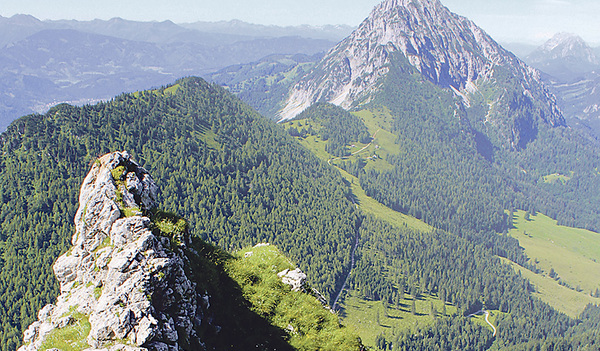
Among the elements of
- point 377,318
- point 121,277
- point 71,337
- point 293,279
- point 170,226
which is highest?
point 170,226

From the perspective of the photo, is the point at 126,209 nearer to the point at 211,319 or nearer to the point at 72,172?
the point at 211,319

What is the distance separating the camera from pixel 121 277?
26484 millimetres

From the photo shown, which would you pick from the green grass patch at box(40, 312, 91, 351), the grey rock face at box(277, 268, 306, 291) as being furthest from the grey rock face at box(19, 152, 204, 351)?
the grey rock face at box(277, 268, 306, 291)

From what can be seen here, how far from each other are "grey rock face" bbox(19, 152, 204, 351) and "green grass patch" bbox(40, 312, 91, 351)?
0.33 meters

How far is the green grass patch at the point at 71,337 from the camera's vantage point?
24941mm

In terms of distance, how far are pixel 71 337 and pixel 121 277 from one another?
5236 millimetres

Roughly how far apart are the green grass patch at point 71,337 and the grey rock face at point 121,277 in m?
0.33

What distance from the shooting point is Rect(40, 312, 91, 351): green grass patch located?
24941mm

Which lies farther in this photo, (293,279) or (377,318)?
(377,318)

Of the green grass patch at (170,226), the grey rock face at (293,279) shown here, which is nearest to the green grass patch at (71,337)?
the green grass patch at (170,226)

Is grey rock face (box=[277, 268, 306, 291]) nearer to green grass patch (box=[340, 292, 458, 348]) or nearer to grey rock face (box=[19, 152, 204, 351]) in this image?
grey rock face (box=[19, 152, 204, 351])

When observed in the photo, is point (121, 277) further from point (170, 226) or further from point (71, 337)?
point (170, 226)

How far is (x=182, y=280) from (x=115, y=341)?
19.3 ft

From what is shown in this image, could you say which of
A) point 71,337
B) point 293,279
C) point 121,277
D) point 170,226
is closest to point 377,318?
point 293,279
